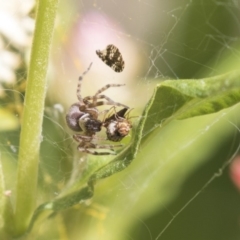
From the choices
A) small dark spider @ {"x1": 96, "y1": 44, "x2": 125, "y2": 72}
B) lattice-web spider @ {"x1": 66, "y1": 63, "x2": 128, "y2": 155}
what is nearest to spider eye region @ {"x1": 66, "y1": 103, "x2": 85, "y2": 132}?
lattice-web spider @ {"x1": 66, "y1": 63, "x2": 128, "y2": 155}

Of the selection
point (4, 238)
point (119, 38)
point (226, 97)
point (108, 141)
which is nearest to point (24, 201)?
point (4, 238)

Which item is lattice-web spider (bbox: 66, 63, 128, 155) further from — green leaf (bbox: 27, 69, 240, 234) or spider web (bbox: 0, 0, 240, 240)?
green leaf (bbox: 27, 69, 240, 234)

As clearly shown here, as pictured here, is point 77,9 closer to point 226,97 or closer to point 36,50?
point 36,50

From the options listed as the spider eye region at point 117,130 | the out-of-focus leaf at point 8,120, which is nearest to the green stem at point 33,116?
the spider eye region at point 117,130

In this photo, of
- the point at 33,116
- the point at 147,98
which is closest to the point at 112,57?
the point at 147,98

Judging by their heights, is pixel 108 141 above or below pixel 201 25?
below

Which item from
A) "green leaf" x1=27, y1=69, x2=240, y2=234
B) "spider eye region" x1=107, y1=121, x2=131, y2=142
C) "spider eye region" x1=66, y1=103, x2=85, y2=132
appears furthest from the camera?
"spider eye region" x1=66, y1=103, x2=85, y2=132

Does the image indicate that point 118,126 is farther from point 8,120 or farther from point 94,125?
point 8,120
